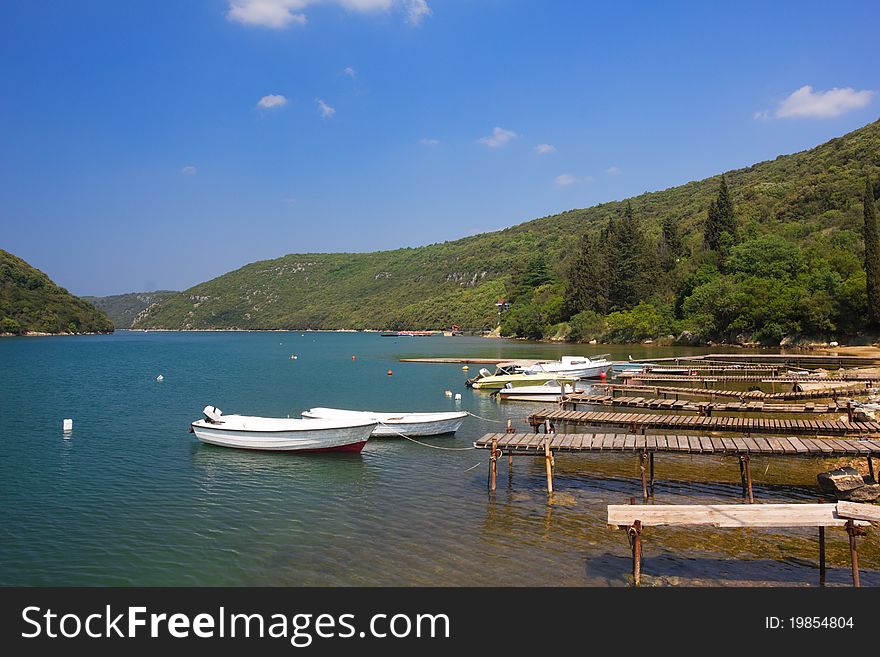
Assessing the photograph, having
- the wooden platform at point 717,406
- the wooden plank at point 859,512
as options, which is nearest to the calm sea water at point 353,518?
the wooden plank at point 859,512

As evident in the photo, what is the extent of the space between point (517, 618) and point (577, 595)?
5.14 ft

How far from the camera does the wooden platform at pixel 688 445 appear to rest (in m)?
17.9

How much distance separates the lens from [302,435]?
80.5ft

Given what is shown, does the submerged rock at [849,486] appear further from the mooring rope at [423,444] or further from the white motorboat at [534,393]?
the white motorboat at [534,393]

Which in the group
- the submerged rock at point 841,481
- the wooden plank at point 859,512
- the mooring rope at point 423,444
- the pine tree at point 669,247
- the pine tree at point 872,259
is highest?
the pine tree at point 669,247

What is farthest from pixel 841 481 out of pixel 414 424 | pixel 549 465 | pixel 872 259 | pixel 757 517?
pixel 872 259

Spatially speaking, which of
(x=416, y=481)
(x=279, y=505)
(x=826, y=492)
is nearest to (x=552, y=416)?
(x=416, y=481)

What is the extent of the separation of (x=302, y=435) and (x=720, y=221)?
317ft

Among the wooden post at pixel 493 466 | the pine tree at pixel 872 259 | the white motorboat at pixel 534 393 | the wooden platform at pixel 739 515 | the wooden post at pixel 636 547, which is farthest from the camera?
the pine tree at pixel 872 259

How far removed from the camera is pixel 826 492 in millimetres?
17594

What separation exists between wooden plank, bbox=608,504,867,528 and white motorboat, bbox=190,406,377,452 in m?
Answer: 14.0

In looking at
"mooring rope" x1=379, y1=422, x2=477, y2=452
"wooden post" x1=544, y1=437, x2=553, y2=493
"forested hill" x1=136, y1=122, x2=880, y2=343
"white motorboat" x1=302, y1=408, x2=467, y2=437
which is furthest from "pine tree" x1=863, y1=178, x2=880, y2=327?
"wooden post" x1=544, y1=437, x2=553, y2=493

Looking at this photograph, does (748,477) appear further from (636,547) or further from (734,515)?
(636,547)

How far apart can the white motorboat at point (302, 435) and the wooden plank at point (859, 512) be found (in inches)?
654
